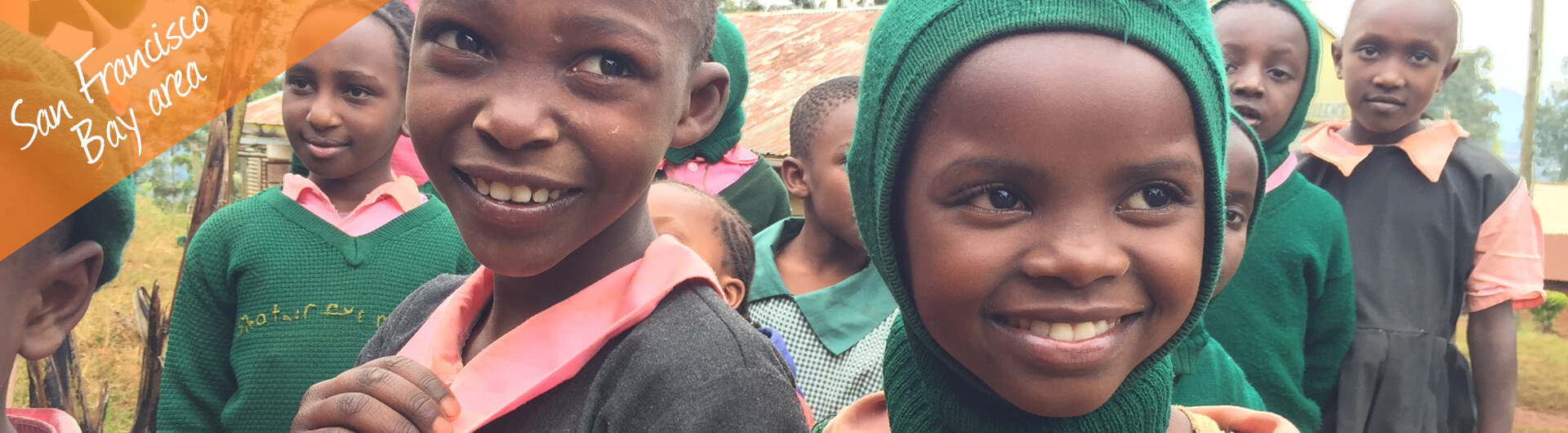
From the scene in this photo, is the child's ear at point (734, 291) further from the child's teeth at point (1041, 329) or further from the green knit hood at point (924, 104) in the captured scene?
the child's teeth at point (1041, 329)

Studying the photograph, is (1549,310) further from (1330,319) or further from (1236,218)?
(1236,218)

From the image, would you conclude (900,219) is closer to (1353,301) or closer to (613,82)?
(613,82)

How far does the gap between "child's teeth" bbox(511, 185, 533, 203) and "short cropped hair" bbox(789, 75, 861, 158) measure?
64.4 inches

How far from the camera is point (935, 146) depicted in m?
1.22

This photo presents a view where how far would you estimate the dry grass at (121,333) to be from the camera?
647 cm

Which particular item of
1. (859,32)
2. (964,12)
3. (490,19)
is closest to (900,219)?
→ (964,12)

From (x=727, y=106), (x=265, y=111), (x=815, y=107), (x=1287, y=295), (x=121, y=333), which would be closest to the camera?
(x=1287, y=295)

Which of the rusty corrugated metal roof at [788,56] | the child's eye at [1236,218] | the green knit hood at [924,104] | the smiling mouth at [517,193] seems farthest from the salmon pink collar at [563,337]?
the rusty corrugated metal roof at [788,56]

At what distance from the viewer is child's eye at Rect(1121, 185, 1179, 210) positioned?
3.82 feet

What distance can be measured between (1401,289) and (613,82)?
272 centimetres

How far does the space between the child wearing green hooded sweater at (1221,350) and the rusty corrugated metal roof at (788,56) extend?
6165 mm

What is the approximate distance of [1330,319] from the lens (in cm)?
284

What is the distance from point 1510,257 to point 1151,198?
267cm
